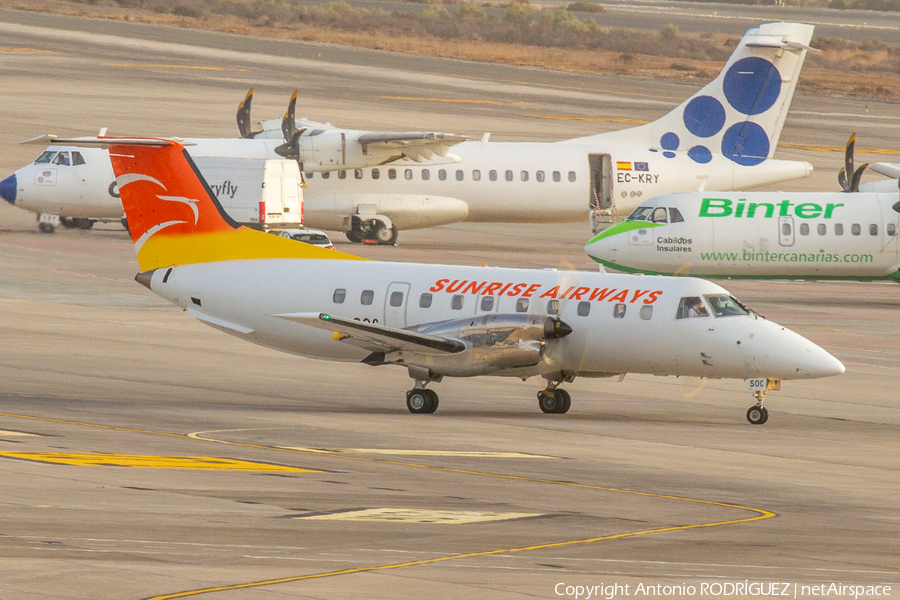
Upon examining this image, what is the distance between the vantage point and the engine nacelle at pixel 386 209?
48781 millimetres

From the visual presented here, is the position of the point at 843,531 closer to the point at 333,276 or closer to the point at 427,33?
the point at 333,276

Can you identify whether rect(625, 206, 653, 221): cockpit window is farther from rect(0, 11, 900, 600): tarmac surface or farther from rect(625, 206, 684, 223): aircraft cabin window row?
rect(0, 11, 900, 600): tarmac surface

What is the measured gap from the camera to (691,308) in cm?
2430

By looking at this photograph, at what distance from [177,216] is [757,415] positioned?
36.5ft

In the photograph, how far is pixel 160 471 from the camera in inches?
691

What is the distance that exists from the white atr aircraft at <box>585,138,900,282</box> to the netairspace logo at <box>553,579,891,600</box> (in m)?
29.2

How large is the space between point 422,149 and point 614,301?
25241 mm

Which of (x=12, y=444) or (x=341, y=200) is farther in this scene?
(x=341, y=200)

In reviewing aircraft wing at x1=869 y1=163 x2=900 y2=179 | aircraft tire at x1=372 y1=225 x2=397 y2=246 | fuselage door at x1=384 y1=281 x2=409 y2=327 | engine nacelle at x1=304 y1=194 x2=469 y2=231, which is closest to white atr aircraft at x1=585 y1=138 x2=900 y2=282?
aircraft wing at x1=869 y1=163 x2=900 y2=179

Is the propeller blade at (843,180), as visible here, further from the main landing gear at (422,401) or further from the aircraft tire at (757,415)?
the main landing gear at (422,401)

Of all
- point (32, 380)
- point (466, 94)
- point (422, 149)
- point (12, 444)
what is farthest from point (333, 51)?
point (12, 444)

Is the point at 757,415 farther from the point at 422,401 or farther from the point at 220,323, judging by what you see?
the point at 220,323

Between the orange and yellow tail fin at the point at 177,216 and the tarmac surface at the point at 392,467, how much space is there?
257 centimetres

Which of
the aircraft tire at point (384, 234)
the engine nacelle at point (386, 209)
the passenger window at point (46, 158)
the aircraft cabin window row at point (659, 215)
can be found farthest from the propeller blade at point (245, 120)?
the aircraft cabin window row at point (659, 215)
